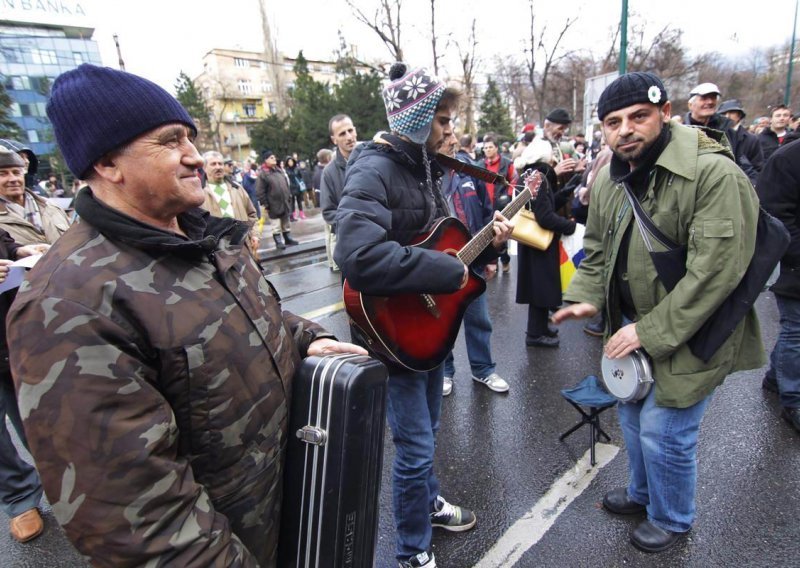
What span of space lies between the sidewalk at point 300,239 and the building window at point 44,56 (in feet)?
158

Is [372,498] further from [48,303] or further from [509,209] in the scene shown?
[509,209]

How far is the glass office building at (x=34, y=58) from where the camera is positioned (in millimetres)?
→ 42500

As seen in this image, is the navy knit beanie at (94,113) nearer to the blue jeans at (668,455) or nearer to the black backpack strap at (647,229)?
the black backpack strap at (647,229)

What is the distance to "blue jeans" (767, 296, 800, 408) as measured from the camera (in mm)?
2992

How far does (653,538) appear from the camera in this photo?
7.24ft

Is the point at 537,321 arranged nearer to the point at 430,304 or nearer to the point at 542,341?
the point at 542,341

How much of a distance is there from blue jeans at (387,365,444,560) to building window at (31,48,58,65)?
6067 centimetres

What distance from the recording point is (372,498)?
1352 mm

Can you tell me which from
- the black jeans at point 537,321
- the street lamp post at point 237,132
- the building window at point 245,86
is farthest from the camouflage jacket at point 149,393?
the building window at point 245,86

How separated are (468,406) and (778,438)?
1.97 metres

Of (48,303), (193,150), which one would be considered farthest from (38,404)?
(193,150)

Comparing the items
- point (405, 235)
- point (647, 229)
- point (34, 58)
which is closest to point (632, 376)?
point (647, 229)

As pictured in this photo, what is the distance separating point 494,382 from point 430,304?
1837mm

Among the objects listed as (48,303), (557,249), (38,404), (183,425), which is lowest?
(557,249)
